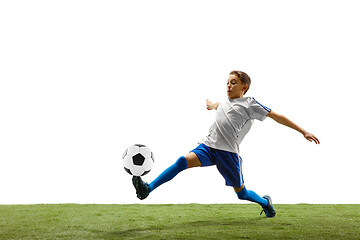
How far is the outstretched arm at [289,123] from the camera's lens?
3.92 m

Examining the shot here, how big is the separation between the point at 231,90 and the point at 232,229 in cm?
133

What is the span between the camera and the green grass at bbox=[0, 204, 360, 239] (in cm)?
356

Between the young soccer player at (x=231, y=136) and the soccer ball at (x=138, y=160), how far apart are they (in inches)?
6.8

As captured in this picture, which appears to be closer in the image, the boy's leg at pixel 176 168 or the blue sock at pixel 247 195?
the boy's leg at pixel 176 168

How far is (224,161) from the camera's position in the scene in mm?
4086

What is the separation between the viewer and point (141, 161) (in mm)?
3816

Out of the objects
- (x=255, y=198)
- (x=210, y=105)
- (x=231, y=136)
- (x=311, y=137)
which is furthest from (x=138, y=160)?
(x=311, y=137)

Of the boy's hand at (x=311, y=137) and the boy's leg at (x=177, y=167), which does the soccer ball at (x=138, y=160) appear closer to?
the boy's leg at (x=177, y=167)

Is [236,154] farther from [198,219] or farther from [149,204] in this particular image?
[149,204]

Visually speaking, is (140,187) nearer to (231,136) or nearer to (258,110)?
(231,136)

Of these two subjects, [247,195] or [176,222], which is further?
[247,195]

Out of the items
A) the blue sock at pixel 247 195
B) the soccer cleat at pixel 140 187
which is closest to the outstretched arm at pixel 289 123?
the blue sock at pixel 247 195

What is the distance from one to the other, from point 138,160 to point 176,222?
0.81m

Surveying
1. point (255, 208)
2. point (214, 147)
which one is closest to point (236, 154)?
point (214, 147)
